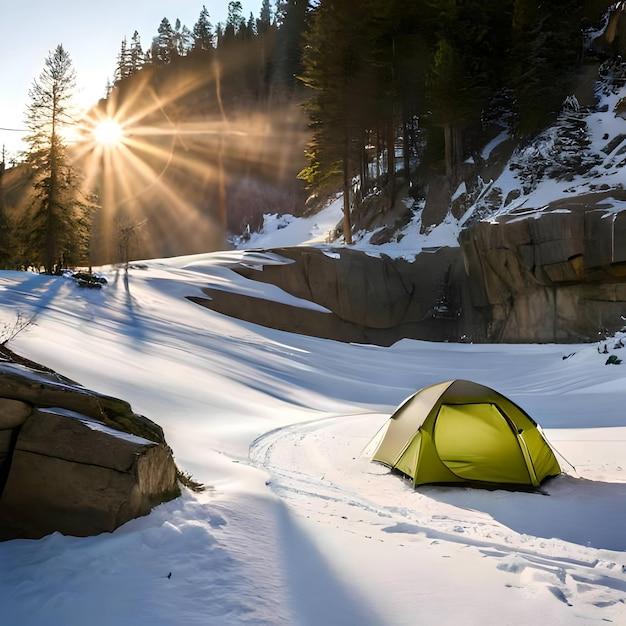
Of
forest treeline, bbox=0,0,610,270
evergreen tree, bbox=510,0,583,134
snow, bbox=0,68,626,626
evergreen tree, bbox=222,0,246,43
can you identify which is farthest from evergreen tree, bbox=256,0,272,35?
snow, bbox=0,68,626,626

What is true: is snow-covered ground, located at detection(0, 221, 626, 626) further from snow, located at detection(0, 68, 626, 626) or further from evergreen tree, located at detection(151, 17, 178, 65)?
evergreen tree, located at detection(151, 17, 178, 65)

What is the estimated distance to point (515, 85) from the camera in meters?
31.0

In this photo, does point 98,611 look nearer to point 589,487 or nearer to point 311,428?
point 589,487

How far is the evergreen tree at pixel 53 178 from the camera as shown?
24.2 meters

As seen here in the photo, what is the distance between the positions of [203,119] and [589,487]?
82.6 metres

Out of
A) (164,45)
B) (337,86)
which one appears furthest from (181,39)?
(337,86)

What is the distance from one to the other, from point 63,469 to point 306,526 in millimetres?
2158

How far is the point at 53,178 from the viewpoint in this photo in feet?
79.5

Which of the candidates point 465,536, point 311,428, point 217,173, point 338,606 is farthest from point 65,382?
point 217,173

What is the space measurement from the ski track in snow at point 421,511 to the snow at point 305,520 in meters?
0.02

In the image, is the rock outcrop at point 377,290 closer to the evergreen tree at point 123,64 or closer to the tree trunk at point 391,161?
the tree trunk at point 391,161

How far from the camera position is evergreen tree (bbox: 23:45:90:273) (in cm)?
2420

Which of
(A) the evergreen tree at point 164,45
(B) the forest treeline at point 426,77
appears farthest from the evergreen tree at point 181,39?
Result: (B) the forest treeline at point 426,77

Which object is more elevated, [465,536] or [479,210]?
[479,210]
